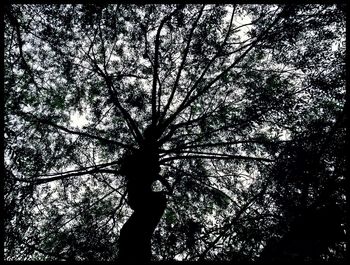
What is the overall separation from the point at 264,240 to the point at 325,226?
127 cm

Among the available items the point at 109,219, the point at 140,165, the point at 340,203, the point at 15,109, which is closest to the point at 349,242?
the point at 340,203

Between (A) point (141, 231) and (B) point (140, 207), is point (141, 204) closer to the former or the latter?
(B) point (140, 207)

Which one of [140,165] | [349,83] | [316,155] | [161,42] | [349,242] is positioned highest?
[161,42]

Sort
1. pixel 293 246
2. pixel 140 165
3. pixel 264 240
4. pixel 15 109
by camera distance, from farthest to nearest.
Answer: pixel 15 109 < pixel 140 165 < pixel 264 240 < pixel 293 246

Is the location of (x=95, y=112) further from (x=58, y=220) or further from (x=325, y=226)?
(x=325, y=226)

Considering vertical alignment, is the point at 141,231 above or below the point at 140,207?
below

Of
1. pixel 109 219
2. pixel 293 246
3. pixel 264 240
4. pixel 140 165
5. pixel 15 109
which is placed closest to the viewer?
pixel 293 246

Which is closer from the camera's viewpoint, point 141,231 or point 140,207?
point 141,231

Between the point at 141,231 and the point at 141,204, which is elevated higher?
the point at 141,204

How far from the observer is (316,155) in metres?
4.30

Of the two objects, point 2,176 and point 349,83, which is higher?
point 349,83

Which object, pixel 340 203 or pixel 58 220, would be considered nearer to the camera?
pixel 340 203

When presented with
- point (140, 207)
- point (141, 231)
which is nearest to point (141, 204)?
point (140, 207)

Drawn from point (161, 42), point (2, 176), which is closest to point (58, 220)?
point (2, 176)
